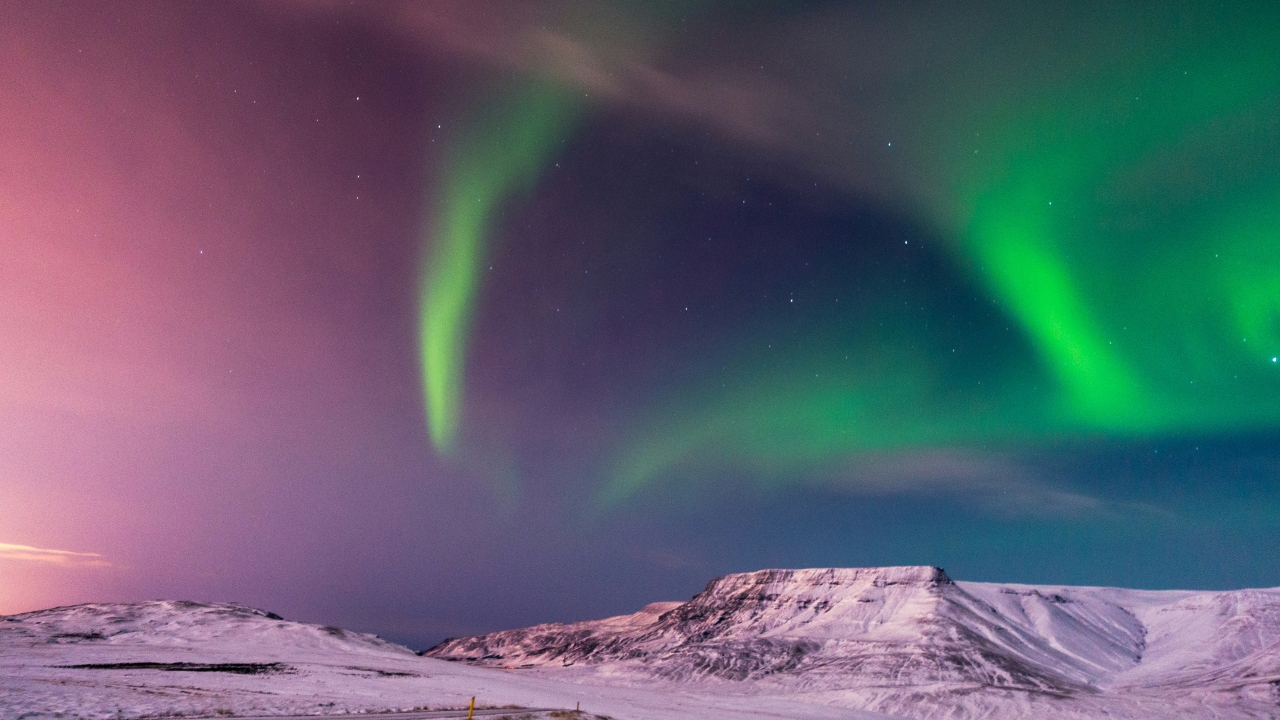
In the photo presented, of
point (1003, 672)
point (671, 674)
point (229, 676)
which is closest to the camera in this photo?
point (229, 676)

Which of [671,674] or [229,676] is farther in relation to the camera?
[671,674]

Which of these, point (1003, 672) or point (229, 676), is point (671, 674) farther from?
point (229, 676)

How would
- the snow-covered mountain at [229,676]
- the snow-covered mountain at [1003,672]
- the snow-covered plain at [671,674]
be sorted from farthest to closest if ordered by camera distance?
the snow-covered mountain at [1003,672]
the snow-covered plain at [671,674]
the snow-covered mountain at [229,676]

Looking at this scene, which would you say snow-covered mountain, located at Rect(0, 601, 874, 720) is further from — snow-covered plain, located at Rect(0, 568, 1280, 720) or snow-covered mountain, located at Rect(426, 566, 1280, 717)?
snow-covered mountain, located at Rect(426, 566, 1280, 717)

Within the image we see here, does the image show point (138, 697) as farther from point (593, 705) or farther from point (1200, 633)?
point (1200, 633)

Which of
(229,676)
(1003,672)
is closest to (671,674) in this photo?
(1003,672)

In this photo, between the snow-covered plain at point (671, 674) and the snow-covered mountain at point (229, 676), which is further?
A: the snow-covered plain at point (671, 674)

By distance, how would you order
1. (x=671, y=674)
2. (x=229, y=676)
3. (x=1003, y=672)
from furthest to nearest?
1. (x=671, y=674)
2. (x=1003, y=672)
3. (x=229, y=676)

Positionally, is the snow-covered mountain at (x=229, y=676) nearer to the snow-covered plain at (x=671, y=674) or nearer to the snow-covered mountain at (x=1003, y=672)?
the snow-covered plain at (x=671, y=674)

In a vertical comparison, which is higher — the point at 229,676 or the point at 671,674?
the point at 671,674

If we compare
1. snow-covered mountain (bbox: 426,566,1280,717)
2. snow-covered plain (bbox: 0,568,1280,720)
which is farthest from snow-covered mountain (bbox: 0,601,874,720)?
snow-covered mountain (bbox: 426,566,1280,717)

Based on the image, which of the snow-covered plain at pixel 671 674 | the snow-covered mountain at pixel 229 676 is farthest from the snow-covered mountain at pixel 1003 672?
the snow-covered mountain at pixel 229 676

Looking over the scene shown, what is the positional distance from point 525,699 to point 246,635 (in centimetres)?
9334

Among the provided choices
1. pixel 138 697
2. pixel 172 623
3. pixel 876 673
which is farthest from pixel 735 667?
pixel 138 697
